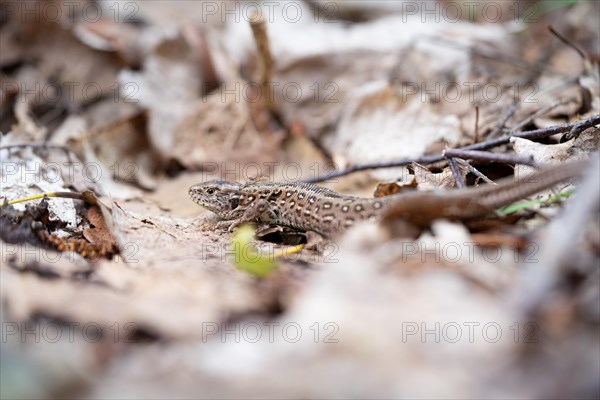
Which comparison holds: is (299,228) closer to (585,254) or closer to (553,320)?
(585,254)

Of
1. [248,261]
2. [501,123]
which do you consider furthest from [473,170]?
[248,261]

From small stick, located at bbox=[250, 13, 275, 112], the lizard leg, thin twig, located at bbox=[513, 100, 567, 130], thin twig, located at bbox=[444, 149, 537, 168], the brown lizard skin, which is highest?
small stick, located at bbox=[250, 13, 275, 112]

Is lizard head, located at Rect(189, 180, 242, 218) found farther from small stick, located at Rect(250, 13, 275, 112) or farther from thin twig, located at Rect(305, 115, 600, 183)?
small stick, located at Rect(250, 13, 275, 112)

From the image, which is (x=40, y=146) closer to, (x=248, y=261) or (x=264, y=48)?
(x=264, y=48)

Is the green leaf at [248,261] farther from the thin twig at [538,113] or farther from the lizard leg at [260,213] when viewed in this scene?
the thin twig at [538,113]

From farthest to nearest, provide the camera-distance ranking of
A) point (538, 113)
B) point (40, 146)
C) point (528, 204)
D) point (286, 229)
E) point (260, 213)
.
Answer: point (40, 146), point (538, 113), point (260, 213), point (286, 229), point (528, 204)

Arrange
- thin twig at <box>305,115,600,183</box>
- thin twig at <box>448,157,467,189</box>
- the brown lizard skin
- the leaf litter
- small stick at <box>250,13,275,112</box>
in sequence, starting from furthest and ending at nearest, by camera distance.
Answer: small stick at <box>250,13,275,112</box>, thin twig at <box>305,115,600,183</box>, thin twig at <box>448,157,467,189</box>, the brown lizard skin, the leaf litter

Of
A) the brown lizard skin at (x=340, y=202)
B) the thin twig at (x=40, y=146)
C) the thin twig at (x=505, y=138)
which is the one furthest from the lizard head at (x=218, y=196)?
the thin twig at (x=40, y=146)

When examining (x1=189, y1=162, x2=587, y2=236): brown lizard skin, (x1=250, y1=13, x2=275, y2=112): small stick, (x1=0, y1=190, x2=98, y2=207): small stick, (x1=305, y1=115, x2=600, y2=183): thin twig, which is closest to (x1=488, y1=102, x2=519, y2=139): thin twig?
(x1=305, y1=115, x2=600, y2=183): thin twig
